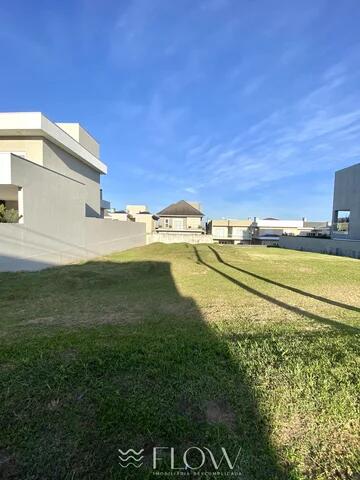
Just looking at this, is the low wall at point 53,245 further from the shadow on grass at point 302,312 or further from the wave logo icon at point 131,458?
the wave logo icon at point 131,458

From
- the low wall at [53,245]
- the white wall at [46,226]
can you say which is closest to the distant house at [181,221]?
the low wall at [53,245]

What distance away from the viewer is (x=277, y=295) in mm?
7156

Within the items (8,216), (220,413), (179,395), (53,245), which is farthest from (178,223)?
(220,413)

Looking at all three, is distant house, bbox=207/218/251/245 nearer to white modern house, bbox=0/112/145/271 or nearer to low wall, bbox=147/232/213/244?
low wall, bbox=147/232/213/244

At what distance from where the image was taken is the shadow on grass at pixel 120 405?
5.94 feet

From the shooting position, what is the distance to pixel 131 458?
183 cm

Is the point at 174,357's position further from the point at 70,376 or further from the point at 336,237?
the point at 336,237

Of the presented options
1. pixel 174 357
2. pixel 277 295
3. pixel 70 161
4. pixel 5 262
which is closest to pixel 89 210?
pixel 70 161

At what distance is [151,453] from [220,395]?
0.72m

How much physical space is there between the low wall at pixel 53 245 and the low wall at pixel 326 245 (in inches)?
705

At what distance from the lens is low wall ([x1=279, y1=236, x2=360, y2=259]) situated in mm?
21609

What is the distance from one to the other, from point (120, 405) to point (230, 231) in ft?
175

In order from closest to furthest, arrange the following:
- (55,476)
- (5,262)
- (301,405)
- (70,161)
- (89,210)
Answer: (55,476), (301,405), (5,262), (70,161), (89,210)

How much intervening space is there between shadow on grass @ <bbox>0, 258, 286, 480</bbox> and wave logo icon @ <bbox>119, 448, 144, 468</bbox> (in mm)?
30
